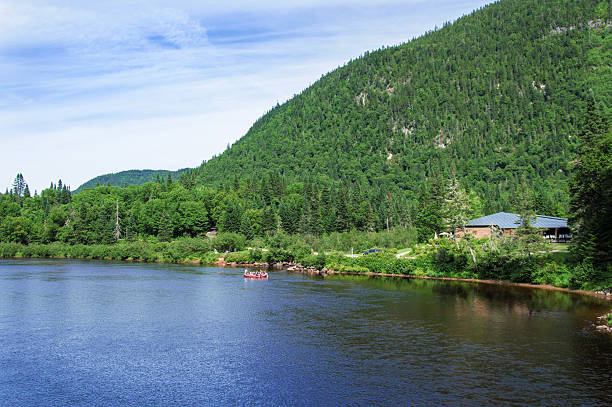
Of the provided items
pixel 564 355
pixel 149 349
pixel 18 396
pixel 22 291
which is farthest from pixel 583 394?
pixel 22 291

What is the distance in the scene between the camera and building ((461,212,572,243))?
93.8 m

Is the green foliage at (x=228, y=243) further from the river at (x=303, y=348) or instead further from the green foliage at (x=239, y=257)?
the river at (x=303, y=348)

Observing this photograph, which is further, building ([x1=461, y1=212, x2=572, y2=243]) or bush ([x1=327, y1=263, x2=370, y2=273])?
bush ([x1=327, y1=263, x2=370, y2=273])

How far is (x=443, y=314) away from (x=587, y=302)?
1815cm

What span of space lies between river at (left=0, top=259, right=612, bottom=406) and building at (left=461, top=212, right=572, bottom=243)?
1137 inches

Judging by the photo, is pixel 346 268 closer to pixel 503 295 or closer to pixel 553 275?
pixel 503 295

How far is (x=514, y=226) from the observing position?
9612 cm

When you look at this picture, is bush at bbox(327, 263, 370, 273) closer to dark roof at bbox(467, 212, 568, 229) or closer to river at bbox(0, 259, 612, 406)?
river at bbox(0, 259, 612, 406)

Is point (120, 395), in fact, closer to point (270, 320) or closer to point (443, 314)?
point (270, 320)

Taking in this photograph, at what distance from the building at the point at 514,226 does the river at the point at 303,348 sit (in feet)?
94.7

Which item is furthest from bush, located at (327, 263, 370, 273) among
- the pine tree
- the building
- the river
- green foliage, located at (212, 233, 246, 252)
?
the pine tree

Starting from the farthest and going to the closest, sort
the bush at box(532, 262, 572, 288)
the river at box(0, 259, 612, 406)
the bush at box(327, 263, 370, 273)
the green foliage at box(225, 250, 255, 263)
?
1. the green foliage at box(225, 250, 255, 263)
2. the bush at box(327, 263, 370, 273)
3. the bush at box(532, 262, 572, 288)
4. the river at box(0, 259, 612, 406)

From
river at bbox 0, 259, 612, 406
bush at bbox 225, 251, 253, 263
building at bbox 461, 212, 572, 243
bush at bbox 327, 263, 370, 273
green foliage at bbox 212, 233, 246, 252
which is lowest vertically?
river at bbox 0, 259, 612, 406

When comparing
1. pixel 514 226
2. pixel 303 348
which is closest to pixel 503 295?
pixel 303 348
